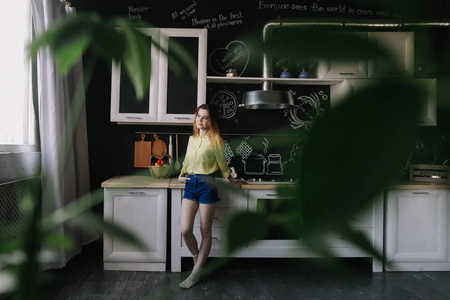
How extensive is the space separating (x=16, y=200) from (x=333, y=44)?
235 cm

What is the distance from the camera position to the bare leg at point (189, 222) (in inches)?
93.0

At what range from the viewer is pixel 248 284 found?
7.52 feet

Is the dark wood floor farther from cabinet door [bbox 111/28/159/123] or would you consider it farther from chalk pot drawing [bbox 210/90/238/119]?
chalk pot drawing [bbox 210/90/238/119]

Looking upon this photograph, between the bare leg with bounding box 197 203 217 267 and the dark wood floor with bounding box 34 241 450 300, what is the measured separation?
0.55ft

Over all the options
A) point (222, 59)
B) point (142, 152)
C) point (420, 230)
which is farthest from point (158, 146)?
point (420, 230)

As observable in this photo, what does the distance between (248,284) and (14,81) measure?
197 cm

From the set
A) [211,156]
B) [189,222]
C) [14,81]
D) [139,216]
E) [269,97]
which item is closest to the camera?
[211,156]

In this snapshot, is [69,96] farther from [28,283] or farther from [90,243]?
[28,283]

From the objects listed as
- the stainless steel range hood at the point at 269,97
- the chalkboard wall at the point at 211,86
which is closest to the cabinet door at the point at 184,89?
the chalkboard wall at the point at 211,86

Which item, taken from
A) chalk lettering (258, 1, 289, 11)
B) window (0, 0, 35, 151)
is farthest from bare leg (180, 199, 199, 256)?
chalk lettering (258, 1, 289, 11)

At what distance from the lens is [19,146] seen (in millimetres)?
2229

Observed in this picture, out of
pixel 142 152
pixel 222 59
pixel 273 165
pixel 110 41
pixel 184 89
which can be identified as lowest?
pixel 273 165

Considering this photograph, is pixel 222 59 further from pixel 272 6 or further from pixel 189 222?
pixel 189 222

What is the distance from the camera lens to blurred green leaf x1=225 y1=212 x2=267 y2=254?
0.17m
